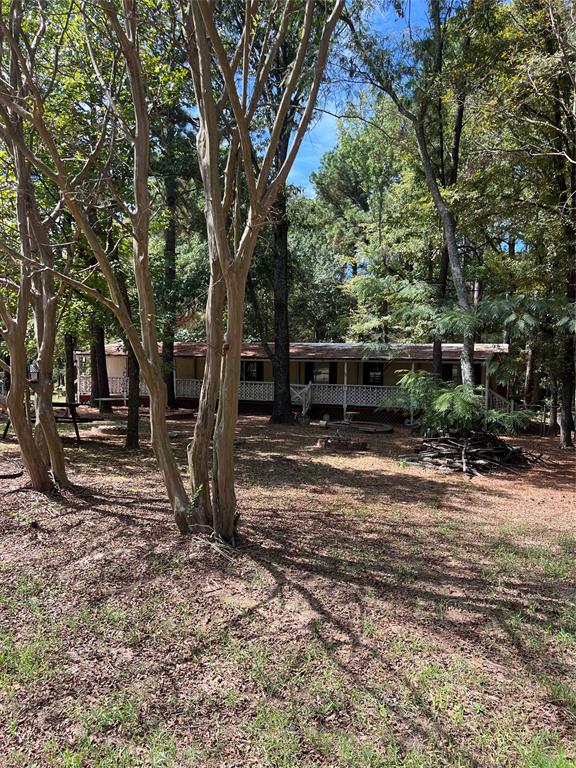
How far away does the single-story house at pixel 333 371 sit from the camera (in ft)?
60.6

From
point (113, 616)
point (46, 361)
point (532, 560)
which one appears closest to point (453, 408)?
point (532, 560)

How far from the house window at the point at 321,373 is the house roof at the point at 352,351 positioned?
31.6 inches

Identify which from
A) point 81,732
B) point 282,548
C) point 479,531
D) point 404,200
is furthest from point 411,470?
point 404,200

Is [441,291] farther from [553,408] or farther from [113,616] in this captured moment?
[113,616]

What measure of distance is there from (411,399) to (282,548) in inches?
276

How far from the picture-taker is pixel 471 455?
9922 mm

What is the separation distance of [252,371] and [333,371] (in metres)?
3.75

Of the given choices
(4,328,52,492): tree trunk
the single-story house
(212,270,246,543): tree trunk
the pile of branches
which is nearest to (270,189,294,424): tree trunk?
the single-story house

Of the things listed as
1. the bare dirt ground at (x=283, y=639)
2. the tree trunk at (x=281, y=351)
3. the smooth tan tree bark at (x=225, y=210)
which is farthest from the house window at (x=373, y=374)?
the smooth tan tree bark at (x=225, y=210)

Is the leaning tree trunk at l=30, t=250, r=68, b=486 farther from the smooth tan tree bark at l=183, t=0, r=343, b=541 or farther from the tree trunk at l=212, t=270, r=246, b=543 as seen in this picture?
the tree trunk at l=212, t=270, r=246, b=543

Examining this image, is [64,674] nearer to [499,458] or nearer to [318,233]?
[499,458]

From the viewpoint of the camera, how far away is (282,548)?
4527mm

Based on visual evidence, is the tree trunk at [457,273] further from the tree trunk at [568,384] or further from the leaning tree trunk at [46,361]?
the leaning tree trunk at [46,361]

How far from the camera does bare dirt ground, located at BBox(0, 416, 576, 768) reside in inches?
86.7
